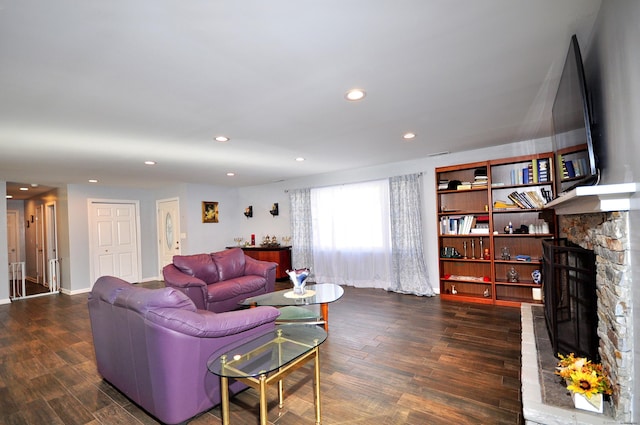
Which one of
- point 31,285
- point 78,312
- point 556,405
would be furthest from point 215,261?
point 31,285

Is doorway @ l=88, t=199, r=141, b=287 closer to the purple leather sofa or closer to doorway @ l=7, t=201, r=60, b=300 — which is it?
doorway @ l=7, t=201, r=60, b=300

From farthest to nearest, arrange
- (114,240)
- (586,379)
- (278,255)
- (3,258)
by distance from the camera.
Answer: (114,240), (278,255), (3,258), (586,379)

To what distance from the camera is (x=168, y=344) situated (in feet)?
6.35

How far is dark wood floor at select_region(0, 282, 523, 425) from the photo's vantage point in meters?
2.10

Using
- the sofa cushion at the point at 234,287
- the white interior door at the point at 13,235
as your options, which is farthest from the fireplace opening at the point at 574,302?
the white interior door at the point at 13,235

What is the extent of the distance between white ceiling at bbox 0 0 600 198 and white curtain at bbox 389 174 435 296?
145 centimetres

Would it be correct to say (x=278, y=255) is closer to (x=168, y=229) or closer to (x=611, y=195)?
(x=168, y=229)

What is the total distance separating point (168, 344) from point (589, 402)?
7.97ft

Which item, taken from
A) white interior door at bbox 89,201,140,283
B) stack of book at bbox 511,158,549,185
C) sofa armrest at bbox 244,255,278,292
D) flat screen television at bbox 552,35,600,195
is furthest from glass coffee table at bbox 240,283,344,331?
white interior door at bbox 89,201,140,283

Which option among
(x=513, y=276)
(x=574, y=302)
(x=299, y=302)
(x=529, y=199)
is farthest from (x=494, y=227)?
(x=299, y=302)

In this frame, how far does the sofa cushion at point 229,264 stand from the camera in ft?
15.7

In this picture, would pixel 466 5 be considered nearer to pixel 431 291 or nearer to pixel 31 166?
pixel 431 291

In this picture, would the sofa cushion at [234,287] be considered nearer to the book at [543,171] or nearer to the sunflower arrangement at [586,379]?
the sunflower arrangement at [586,379]

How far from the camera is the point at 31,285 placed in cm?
759
